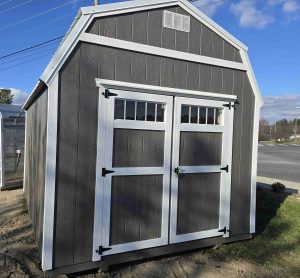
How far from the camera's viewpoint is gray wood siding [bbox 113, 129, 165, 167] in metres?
4.55

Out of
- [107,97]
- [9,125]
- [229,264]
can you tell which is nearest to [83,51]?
[107,97]

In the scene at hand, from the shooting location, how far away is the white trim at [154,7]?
4.30m

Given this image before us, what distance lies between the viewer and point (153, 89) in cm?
472

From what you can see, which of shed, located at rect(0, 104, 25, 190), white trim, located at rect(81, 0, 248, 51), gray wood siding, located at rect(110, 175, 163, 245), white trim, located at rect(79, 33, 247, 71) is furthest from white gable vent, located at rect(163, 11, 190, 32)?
shed, located at rect(0, 104, 25, 190)

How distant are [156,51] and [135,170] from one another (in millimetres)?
1617

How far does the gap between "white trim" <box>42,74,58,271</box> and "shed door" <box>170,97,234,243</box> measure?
1681 millimetres

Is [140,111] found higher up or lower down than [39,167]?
higher up

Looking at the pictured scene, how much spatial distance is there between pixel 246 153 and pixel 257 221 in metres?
1.84

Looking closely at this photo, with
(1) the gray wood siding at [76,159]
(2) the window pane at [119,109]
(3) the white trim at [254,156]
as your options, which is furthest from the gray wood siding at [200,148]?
(1) the gray wood siding at [76,159]

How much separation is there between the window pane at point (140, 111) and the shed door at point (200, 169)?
0.50 m

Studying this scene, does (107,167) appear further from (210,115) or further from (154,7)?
(154,7)

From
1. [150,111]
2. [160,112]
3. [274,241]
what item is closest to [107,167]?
[150,111]

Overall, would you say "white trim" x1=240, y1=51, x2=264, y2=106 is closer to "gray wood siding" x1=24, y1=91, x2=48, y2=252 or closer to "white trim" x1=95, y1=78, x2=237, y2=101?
"white trim" x1=95, y1=78, x2=237, y2=101

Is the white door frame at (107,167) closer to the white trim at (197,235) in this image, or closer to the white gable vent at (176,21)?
the white trim at (197,235)
